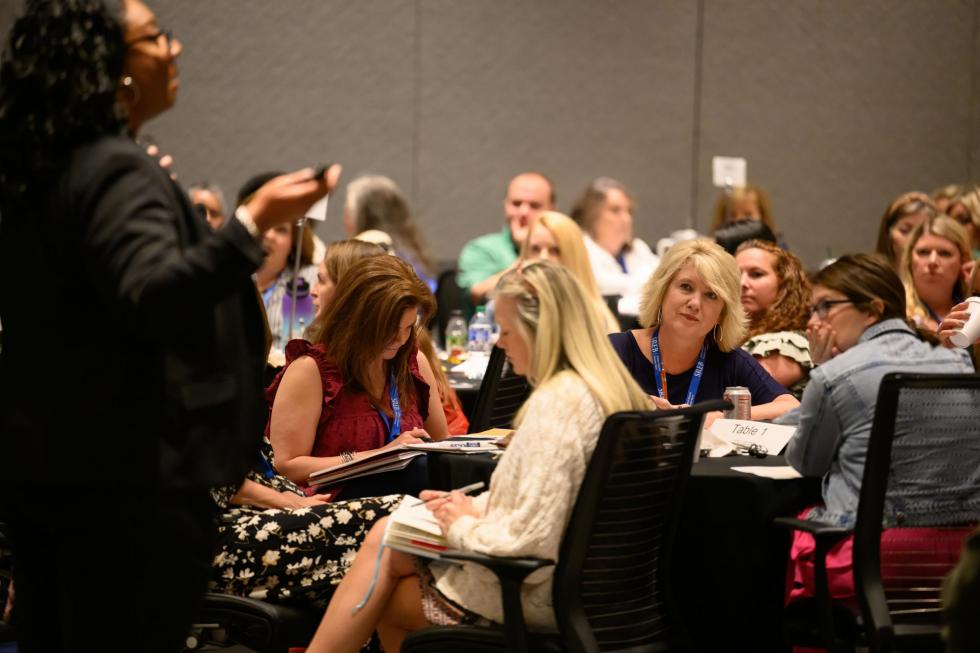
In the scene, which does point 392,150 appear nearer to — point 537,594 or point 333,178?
point 537,594

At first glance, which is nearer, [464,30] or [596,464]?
[596,464]

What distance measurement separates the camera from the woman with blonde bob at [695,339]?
12.9 feet

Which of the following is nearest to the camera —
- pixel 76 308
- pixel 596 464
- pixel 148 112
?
pixel 76 308

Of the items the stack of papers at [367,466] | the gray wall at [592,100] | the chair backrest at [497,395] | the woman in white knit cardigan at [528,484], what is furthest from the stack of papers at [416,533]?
the gray wall at [592,100]

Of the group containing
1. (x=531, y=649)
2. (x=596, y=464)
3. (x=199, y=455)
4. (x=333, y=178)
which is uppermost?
(x=333, y=178)

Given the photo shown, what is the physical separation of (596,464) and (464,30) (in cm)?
676

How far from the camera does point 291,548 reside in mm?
3152

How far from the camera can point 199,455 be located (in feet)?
5.79

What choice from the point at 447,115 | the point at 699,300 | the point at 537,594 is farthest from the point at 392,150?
the point at 537,594

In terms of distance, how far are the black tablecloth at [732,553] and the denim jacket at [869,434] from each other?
11 centimetres

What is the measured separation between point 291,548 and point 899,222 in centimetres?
423

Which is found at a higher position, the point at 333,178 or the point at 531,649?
the point at 333,178

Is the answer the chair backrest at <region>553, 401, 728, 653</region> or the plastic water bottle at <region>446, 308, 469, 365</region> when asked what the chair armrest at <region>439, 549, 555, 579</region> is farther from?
the plastic water bottle at <region>446, 308, 469, 365</region>

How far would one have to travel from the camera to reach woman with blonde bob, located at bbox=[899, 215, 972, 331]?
5.23m
